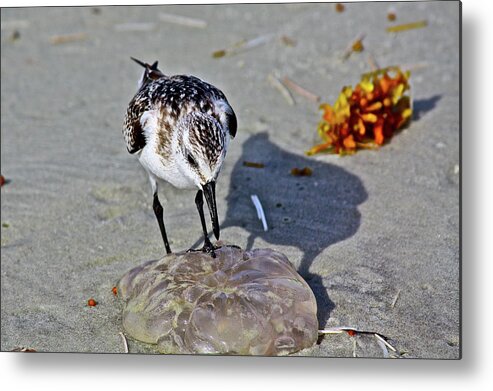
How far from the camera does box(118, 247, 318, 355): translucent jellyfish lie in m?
3.36

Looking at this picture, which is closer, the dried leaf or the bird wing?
the bird wing

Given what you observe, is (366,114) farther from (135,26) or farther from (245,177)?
(135,26)

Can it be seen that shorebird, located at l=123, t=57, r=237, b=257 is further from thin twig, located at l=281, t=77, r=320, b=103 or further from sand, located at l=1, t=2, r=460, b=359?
thin twig, located at l=281, t=77, r=320, b=103

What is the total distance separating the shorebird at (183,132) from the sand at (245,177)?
0.63 m

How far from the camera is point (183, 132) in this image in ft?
11.6

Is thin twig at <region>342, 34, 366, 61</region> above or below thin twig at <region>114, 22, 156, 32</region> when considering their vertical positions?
below

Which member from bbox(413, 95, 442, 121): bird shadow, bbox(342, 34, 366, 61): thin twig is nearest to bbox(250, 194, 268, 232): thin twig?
bbox(413, 95, 442, 121): bird shadow

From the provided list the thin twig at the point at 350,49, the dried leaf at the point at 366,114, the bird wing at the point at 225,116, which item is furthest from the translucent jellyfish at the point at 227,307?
the thin twig at the point at 350,49

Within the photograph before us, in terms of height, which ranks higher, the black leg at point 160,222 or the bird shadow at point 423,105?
the bird shadow at point 423,105

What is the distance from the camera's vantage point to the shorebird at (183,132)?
3447 millimetres

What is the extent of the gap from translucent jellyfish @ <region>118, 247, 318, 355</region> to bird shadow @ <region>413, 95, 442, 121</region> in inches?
78.9

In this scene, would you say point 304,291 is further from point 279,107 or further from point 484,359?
point 279,107

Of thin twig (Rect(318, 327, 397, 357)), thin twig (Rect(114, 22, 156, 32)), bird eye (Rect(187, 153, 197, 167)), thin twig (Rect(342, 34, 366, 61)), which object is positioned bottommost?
thin twig (Rect(318, 327, 397, 357))

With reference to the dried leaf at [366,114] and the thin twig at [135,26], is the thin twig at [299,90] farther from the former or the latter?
the thin twig at [135,26]
